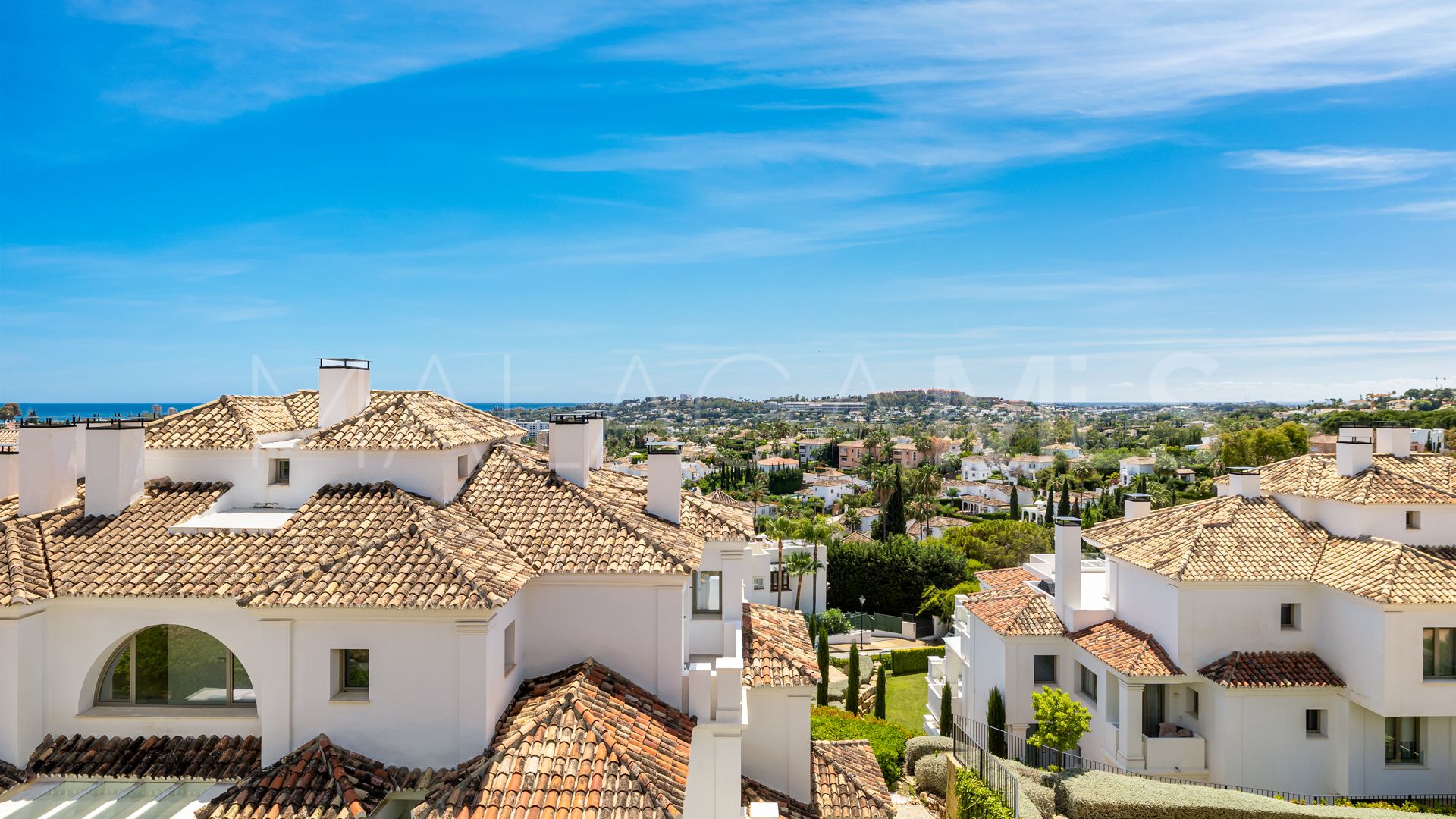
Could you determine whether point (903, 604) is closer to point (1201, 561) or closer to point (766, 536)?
point (766, 536)

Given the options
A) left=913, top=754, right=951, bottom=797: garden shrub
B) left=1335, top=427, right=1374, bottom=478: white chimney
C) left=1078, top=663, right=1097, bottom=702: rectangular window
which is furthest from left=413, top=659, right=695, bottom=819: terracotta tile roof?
left=1335, top=427, right=1374, bottom=478: white chimney

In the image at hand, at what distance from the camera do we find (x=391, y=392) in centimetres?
1934

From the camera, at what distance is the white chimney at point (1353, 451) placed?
27.4 m

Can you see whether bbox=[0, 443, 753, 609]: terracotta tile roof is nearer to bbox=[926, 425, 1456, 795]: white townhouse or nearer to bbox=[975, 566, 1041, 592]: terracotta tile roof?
bbox=[926, 425, 1456, 795]: white townhouse

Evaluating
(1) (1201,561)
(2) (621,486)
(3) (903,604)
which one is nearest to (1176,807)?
(1) (1201,561)

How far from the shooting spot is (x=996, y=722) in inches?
1168

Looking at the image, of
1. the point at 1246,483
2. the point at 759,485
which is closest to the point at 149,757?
the point at 1246,483

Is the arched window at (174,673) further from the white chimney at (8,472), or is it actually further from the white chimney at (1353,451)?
the white chimney at (1353,451)

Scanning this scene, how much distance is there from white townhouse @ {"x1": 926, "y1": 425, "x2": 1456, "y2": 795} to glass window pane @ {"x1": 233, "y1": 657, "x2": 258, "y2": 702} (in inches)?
976

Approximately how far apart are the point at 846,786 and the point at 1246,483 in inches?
854

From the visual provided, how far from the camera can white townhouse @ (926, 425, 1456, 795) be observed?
23.6 metres

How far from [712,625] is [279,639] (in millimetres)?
8611

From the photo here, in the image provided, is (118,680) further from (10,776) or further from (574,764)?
(574,764)

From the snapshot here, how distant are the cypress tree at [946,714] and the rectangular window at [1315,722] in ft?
41.7
